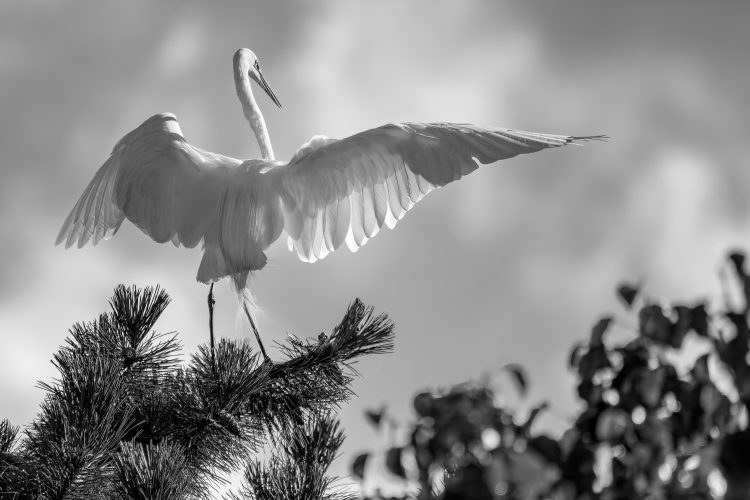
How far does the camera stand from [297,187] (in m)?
5.57

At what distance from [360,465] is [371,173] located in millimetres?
4098

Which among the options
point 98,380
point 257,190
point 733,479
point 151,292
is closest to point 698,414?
point 733,479

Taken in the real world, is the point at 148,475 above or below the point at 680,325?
above

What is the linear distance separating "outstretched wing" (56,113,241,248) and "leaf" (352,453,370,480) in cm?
435

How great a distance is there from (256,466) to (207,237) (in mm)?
2365

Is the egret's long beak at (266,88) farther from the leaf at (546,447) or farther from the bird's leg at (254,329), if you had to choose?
the leaf at (546,447)

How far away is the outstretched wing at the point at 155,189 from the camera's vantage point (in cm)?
586

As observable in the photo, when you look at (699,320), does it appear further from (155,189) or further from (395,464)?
(155,189)

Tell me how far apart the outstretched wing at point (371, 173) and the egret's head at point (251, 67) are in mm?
1959

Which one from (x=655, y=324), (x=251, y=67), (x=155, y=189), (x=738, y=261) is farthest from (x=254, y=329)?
(x=738, y=261)

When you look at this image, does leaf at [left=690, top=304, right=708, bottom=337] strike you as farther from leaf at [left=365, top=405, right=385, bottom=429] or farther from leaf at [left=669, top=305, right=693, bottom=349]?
leaf at [left=365, top=405, right=385, bottom=429]

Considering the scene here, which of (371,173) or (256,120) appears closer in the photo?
(371,173)

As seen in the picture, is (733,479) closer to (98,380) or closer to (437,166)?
(98,380)

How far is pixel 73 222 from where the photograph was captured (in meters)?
6.57
